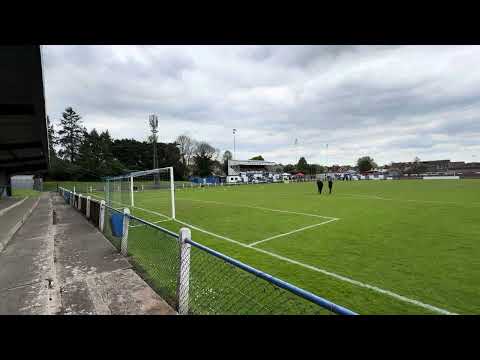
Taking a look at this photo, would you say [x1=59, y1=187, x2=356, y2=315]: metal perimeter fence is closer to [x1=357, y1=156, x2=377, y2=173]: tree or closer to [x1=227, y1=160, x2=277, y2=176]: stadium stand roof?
[x1=227, y1=160, x2=277, y2=176]: stadium stand roof

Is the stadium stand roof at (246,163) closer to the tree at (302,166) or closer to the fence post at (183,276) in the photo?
the tree at (302,166)

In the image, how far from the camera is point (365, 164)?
117625 millimetres

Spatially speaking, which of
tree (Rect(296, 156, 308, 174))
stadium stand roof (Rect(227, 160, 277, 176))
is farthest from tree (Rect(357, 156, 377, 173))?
stadium stand roof (Rect(227, 160, 277, 176))

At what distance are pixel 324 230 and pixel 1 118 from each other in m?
13.3

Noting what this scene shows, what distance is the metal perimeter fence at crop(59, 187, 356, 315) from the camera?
9.95ft

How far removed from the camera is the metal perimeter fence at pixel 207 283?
9.95ft

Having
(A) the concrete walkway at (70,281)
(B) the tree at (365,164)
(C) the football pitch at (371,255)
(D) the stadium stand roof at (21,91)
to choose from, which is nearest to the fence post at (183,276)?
(A) the concrete walkway at (70,281)

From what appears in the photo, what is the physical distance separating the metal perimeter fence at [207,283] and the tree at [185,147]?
7907 centimetres

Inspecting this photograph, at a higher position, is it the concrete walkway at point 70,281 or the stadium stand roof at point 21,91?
the stadium stand roof at point 21,91

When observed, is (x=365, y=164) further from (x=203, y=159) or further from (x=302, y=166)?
(x=203, y=159)

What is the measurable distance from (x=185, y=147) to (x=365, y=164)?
90.4 meters

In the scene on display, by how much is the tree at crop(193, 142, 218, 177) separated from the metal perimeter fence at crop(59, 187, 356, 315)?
246 ft
